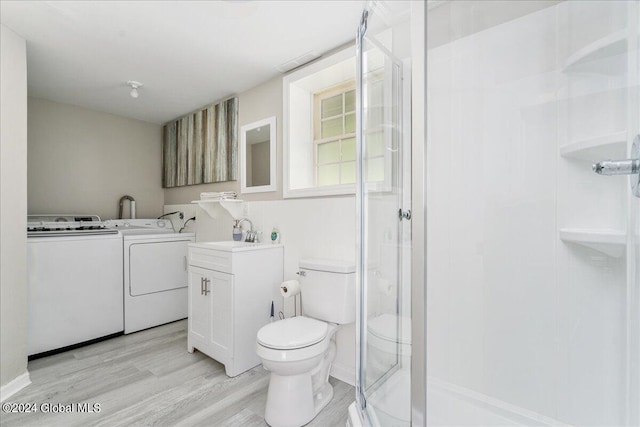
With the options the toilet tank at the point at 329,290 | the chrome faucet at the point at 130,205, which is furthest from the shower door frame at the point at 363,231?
the chrome faucet at the point at 130,205

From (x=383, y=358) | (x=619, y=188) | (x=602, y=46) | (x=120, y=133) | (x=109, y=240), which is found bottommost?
(x=383, y=358)

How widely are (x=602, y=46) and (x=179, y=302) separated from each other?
3.56m

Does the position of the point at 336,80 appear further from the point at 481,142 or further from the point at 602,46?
the point at 602,46

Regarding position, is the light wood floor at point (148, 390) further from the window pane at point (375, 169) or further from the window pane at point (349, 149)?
the window pane at point (349, 149)

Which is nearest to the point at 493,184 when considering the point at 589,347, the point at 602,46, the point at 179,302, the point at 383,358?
the point at 602,46

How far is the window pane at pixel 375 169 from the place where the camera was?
1.48 m

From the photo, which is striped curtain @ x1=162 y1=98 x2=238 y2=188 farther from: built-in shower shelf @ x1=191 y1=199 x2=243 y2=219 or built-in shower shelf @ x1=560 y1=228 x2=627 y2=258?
built-in shower shelf @ x1=560 y1=228 x2=627 y2=258

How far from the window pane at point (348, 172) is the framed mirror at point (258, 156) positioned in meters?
0.60

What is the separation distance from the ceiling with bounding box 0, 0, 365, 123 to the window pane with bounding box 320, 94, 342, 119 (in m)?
0.41

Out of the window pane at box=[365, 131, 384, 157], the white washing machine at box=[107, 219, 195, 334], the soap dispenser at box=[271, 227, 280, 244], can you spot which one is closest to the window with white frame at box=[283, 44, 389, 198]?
the soap dispenser at box=[271, 227, 280, 244]

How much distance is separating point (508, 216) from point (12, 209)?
9.51ft

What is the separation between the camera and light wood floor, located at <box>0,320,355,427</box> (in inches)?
62.4

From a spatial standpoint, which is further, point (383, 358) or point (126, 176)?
point (126, 176)

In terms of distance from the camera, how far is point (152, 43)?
2113mm
